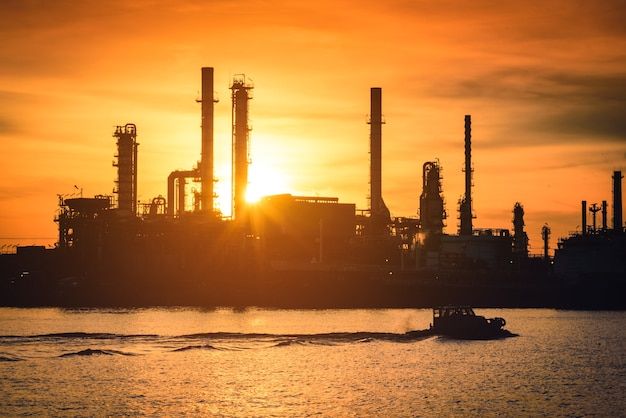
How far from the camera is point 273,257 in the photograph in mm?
189875

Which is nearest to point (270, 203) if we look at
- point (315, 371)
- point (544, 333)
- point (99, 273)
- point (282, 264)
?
point (282, 264)

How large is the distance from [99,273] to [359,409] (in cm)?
11796

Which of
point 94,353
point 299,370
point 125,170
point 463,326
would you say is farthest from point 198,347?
point 125,170

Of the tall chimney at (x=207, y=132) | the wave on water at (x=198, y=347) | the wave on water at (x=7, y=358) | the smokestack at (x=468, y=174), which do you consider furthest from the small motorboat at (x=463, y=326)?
the smokestack at (x=468, y=174)

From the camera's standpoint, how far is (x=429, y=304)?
178125 millimetres

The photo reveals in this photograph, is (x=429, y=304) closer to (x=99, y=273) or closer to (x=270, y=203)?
(x=270, y=203)

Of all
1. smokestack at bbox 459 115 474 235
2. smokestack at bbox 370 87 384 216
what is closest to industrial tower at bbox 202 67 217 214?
smokestack at bbox 370 87 384 216

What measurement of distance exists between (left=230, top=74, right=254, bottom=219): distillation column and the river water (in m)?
55.1

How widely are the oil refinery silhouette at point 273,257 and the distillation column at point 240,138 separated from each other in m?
0.17

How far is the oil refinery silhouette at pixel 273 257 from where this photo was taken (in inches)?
7096

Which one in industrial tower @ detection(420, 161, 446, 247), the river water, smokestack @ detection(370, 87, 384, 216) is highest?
smokestack @ detection(370, 87, 384, 216)

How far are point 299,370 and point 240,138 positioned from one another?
319 feet

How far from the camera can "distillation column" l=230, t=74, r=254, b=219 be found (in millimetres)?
184000

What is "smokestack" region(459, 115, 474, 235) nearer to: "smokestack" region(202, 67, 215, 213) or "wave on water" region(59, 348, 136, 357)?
"smokestack" region(202, 67, 215, 213)
